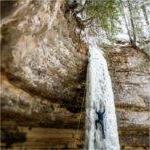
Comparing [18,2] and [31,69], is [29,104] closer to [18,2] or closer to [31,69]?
[31,69]

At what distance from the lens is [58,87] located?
6266 millimetres

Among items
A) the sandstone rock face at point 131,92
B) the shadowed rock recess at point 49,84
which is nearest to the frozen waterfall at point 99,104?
the shadowed rock recess at point 49,84

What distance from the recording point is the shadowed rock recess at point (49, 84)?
18.2 ft

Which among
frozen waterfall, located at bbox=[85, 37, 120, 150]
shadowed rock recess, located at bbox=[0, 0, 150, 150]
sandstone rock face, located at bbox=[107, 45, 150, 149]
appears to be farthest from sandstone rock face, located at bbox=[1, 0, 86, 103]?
sandstone rock face, located at bbox=[107, 45, 150, 149]

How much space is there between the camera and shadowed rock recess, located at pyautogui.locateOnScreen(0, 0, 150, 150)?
556cm

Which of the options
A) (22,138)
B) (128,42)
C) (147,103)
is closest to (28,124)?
(22,138)

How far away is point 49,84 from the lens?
20.0ft

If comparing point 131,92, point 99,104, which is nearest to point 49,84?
point 99,104

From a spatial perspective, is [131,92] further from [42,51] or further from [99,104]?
[42,51]

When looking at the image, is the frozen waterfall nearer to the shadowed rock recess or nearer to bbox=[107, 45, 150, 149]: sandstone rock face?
the shadowed rock recess

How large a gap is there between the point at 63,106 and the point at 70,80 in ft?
1.51

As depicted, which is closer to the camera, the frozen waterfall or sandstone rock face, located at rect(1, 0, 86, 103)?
sandstone rock face, located at rect(1, 0, 86, 103)

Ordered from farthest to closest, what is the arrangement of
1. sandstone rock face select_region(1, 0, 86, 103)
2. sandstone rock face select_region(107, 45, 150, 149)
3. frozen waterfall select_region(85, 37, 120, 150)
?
sandstone rock face select_region(107, 45, 150, 149) → frozen waterfall select_region(85, 37, 120, 150) → sandstone rock face select_region(1, 0, 86, 103)

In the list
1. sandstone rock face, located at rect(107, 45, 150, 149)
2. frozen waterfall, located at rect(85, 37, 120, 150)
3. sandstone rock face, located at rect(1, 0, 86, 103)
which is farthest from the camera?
sandstone rock face, located at rect(107, 45, 150, 149)
